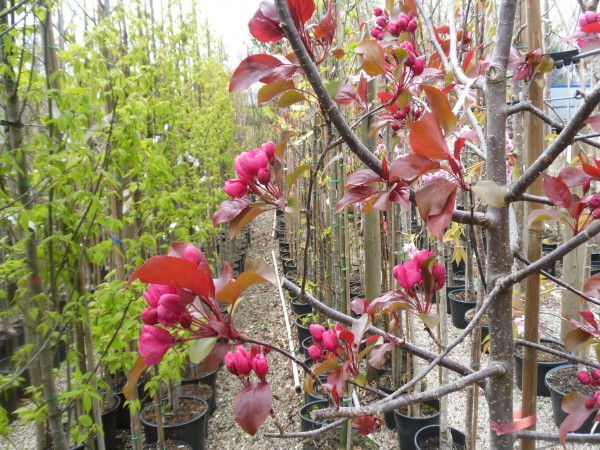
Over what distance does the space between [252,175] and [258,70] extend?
0.13 meters

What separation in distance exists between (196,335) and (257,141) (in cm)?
968

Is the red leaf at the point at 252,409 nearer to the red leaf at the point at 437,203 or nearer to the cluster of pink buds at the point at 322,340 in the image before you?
the cluster of pink buds at the point at 322,340

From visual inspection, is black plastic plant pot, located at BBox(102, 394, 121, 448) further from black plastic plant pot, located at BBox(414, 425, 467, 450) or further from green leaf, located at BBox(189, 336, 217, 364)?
green leaf, located at BBox(189, 336, 217, 364)

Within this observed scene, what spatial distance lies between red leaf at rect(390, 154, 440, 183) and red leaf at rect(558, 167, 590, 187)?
0.26 meters

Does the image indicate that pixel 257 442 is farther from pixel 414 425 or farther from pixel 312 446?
pixel 414 425

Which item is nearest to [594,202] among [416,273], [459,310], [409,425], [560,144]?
[560,144]

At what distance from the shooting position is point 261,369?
0.54m

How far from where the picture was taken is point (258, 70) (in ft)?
1.81

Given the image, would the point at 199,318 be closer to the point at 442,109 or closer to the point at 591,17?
the point at 442,109

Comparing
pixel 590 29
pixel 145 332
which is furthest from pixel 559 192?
pixel 145 332

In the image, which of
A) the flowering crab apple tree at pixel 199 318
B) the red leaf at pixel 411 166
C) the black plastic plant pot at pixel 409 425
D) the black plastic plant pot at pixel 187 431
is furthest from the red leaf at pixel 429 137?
the black plastic plant pot at pixel 187 431

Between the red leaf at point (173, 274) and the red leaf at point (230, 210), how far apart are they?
11 centimetres

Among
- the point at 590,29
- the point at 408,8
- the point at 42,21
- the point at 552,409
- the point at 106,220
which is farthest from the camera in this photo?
the point at 552,409

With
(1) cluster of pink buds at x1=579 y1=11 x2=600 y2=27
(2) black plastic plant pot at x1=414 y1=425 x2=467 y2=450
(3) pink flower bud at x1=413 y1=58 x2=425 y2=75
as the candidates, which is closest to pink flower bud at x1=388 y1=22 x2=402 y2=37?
(3) pink flower bud at x1=413 y1=58 x2=425 y2=75
